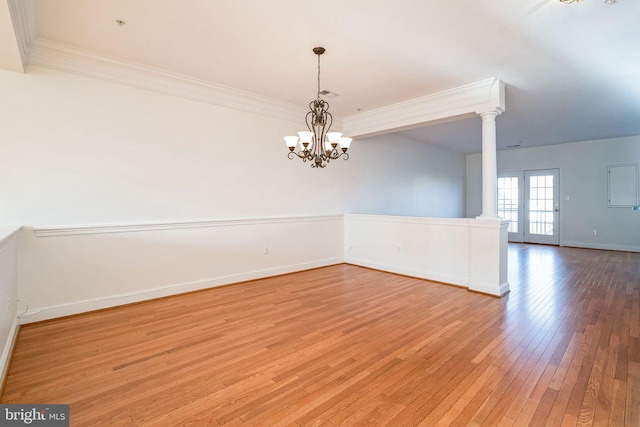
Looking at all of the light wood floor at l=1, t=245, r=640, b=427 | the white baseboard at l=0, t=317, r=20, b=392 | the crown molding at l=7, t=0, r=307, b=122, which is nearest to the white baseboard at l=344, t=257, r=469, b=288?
the light wood floor at l=1, t=245, r=640, b=427

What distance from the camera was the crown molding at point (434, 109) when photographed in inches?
160

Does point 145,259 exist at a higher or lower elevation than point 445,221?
lower

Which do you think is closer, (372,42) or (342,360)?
(342,360)

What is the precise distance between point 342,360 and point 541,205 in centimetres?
881

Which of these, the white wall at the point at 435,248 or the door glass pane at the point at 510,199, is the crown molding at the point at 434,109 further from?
the door glass pane at the point at 510,199

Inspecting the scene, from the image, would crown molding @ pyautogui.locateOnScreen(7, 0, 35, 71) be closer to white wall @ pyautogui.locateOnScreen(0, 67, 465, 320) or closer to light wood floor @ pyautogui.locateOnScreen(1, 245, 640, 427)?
white wall @ pyautogui.locateOnScreen(0, 67, 465, 320)

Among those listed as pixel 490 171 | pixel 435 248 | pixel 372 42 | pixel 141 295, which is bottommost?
pixel 141 295

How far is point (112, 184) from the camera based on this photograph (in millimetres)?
3613

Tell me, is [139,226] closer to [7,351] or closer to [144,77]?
[7,351]

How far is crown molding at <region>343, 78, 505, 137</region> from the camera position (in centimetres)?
406

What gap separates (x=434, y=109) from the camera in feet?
15.2

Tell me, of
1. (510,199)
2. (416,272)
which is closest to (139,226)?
(416,272)

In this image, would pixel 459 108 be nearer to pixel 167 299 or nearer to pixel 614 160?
pixel 167 299

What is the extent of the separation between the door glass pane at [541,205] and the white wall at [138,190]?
21.8 feet
